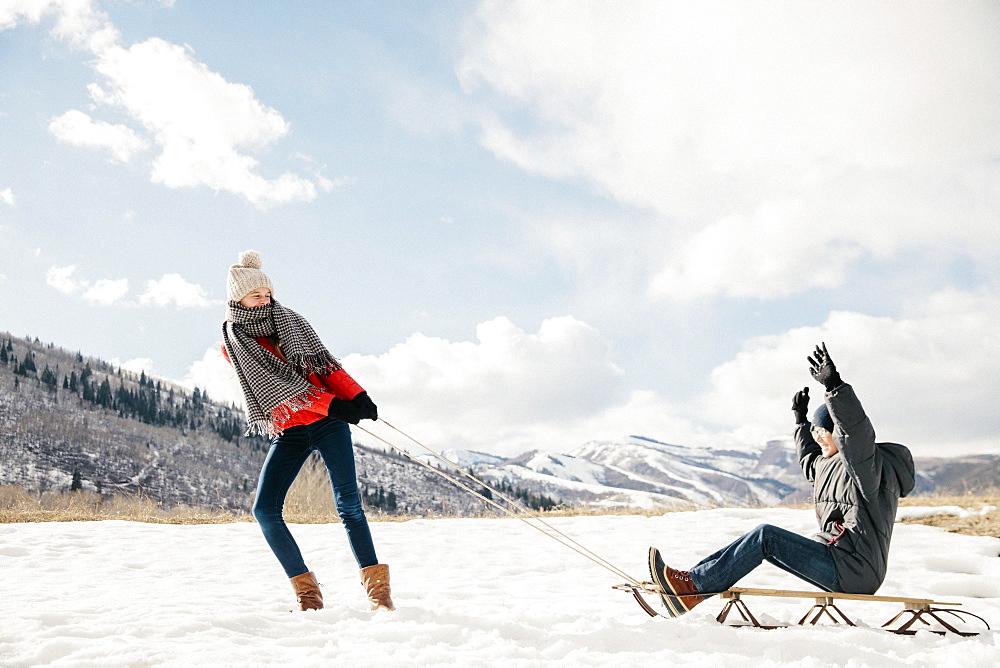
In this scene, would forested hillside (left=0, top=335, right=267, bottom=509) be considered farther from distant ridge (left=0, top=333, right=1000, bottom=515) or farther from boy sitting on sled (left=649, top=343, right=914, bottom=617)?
boy sitting on sled (left=649, top=343, right=914, bottom=617)

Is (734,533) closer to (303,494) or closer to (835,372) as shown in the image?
(835,372)

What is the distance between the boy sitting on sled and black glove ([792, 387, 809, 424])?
463 millimetres

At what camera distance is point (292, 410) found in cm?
368

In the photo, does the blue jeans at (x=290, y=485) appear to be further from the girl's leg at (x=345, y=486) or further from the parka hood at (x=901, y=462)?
the parka hood at (x=901, y=462)

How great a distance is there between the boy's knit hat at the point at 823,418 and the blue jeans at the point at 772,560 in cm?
59

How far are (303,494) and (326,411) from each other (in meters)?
Answer: 8.08

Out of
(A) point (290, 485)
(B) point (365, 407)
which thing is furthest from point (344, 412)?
(A) point (290, 485)

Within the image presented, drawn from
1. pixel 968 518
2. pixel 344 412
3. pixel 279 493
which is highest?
pixel 344 412

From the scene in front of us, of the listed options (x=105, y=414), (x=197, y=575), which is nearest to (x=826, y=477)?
(x=197, y=575)

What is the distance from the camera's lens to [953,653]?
9.52 ft

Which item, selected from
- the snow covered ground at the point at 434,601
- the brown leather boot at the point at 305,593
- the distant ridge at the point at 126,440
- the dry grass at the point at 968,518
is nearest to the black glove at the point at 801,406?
the snow covered ground at the point at 434,601

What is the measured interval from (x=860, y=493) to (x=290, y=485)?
119 inches

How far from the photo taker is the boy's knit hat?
3.50m

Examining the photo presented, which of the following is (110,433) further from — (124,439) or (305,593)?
(305,593)
